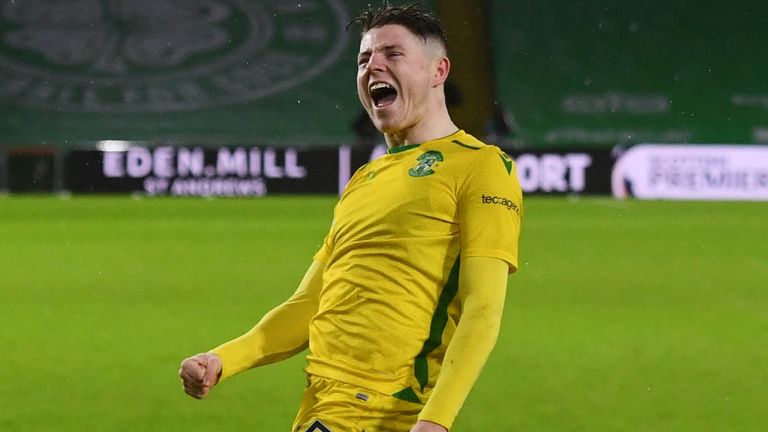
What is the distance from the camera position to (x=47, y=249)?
40.7ft

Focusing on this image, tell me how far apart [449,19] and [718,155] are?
26.7ft

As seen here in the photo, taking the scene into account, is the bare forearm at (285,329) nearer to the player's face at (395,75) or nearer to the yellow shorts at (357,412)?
the yellow shorts at (357,412)

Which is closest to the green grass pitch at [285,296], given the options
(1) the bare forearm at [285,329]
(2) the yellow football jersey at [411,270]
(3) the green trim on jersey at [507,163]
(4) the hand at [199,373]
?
(1) the bare forearm at [285,329]

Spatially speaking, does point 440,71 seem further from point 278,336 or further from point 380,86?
point 278,336

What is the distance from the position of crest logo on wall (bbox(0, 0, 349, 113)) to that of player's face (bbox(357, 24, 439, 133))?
26079 millimetres

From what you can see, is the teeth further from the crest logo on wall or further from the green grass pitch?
the crest logo on wall

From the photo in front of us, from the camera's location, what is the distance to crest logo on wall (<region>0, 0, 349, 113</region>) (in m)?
28.4

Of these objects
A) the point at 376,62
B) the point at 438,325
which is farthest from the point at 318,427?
the point at 376,62

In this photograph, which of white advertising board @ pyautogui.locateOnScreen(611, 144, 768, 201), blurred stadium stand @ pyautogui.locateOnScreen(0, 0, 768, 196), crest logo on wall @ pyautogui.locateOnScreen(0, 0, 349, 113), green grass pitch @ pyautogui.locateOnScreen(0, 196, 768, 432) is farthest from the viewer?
crest logo on wall @ pyautogui.locateOnScreen(0, 0, 349, 113)

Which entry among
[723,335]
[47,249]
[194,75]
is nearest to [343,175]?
[47,249]

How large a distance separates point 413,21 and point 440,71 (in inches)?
5.4

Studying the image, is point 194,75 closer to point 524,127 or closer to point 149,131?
point 149,131

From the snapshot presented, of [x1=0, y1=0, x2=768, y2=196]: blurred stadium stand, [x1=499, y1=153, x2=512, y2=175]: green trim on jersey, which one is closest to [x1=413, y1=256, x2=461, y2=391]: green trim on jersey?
[x1=499, y1=153, x2=512, y2=175]: green trim on jersey

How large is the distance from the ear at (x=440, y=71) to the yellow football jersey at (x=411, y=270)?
16 centimetres
